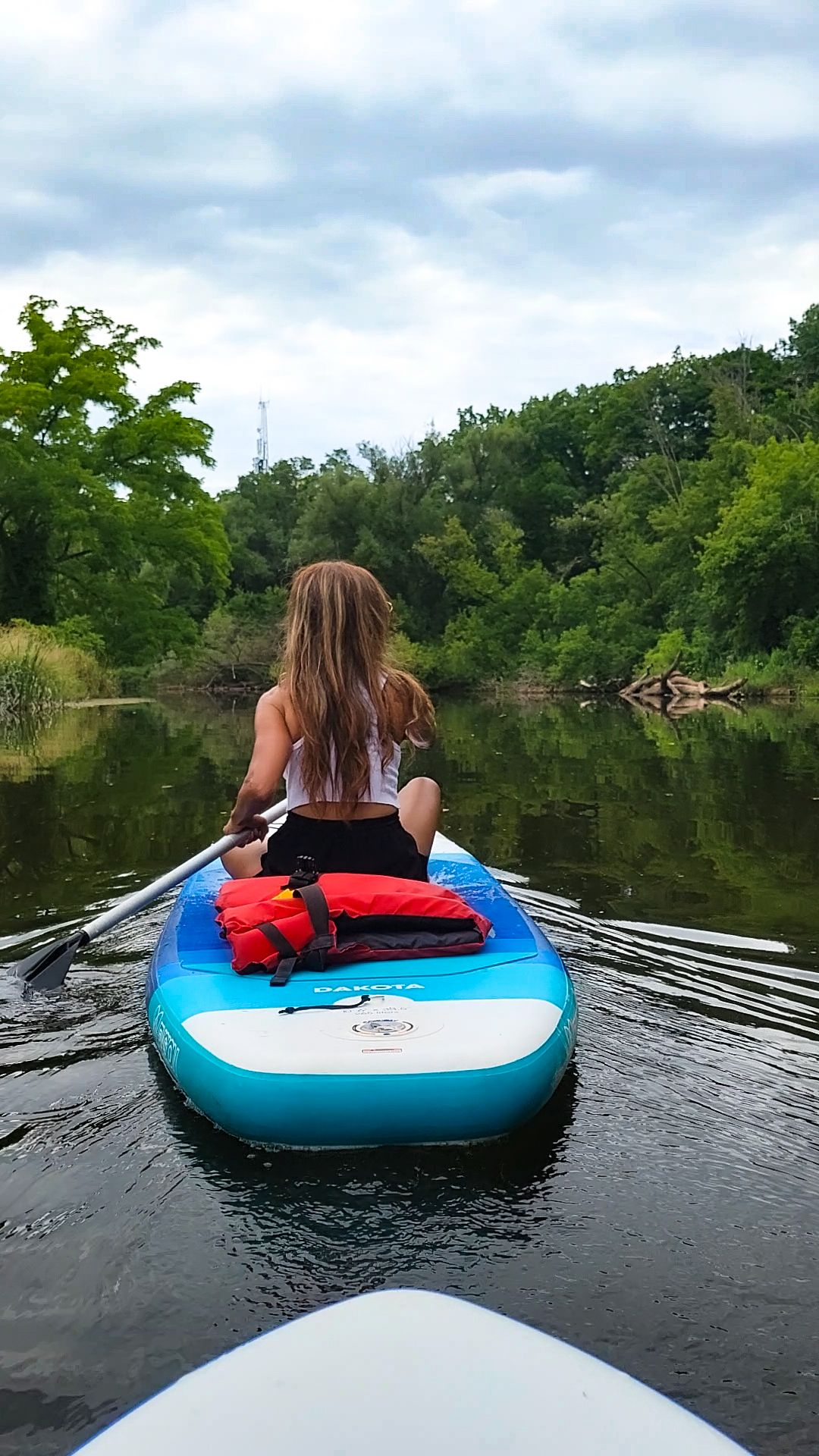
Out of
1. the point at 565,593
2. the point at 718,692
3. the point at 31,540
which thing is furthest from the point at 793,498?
the point at 31,540

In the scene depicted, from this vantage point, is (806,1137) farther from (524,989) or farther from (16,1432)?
(16,1432)

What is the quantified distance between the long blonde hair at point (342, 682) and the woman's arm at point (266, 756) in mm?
53

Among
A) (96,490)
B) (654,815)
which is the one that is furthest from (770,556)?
(654,815)

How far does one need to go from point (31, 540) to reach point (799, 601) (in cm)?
1549

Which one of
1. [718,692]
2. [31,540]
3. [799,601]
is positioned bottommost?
[718,692]

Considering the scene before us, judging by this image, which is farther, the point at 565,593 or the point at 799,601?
the point at 565,593

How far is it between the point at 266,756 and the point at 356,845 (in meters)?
0.37

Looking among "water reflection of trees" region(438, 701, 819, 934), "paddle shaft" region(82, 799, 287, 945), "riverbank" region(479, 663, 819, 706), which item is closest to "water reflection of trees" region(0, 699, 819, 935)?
"water reflection of trees" region(438, 701, 819, 934)

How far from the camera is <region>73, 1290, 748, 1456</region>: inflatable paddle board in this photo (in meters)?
1.14

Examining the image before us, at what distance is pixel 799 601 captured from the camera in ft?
79.5

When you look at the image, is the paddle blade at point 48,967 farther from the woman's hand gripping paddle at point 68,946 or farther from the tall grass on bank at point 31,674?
the tall grass on bank at point 31,674

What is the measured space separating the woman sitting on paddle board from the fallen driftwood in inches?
728

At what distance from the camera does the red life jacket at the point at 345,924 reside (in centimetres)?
296

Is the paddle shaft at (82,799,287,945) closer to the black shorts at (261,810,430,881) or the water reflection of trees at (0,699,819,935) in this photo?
the black shorts at (261,810,430,881)
